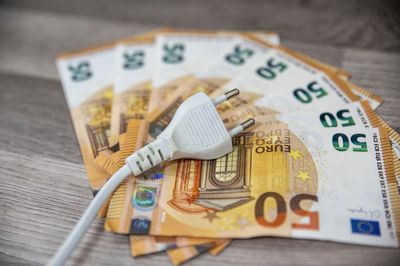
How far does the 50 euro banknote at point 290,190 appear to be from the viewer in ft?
1.67

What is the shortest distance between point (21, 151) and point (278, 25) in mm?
458

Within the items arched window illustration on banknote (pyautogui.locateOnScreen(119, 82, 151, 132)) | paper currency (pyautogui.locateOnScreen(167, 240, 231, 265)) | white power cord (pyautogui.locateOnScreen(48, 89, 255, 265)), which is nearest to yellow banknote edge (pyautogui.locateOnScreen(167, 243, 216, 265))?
paper currency (pyautogui.locateOnScreen(167, 240, 231, 265))

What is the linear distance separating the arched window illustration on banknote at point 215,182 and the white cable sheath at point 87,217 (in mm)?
68

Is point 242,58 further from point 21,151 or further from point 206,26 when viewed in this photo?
point 21,151

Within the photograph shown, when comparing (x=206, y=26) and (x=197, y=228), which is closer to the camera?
(x=197, y=228)

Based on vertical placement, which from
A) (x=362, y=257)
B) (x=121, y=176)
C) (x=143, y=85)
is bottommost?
(x=362, y=257)

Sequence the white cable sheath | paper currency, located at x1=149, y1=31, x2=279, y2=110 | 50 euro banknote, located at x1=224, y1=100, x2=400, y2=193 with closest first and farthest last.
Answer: the white cable sheath, 50 euro banknote, located at x1=224, y1=100, x2=400, y2=193, paper currency, located at x1=149, y1=31, x2=279, y2=110

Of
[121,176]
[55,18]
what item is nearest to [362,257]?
[121,176]

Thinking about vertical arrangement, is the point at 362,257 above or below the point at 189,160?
below

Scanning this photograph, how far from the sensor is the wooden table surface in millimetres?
517

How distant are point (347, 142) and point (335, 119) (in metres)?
0.05

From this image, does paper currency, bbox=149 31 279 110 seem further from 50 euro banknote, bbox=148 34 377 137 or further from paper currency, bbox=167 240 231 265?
paper currency, bbox=167 240 231 265

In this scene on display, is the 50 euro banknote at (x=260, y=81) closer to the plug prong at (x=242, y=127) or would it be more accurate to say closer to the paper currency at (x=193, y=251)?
the plug prong at (x=242, y=127)

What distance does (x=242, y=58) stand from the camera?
0.73 m
